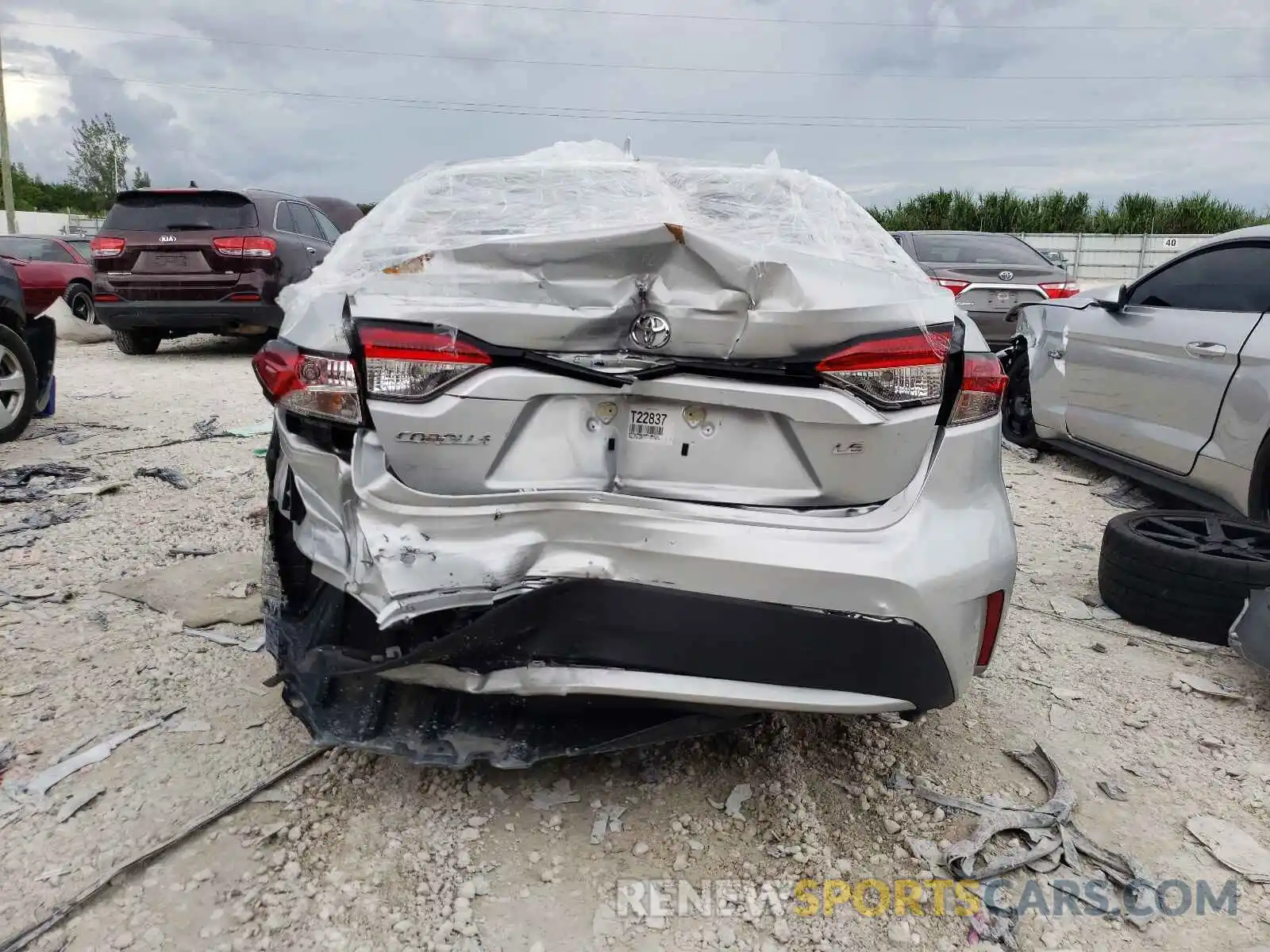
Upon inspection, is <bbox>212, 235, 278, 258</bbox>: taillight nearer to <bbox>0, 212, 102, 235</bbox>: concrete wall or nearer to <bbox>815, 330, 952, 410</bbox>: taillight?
<bbox>815, 330, 952, 410</bbox>: taillight

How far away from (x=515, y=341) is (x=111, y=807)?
5.17 ft

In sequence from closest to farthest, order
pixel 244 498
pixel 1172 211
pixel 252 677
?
pixel 252 677, pixel 244 498, pixel 1172 211

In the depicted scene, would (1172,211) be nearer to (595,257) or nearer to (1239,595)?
(1239,595)

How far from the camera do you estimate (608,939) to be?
1995 millimetres

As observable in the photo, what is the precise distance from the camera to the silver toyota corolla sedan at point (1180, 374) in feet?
13.9

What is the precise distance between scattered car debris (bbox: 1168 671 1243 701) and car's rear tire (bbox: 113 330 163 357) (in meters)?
10.5

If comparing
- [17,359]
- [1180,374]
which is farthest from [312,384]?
[17,359]

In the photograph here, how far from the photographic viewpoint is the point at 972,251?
378 inches

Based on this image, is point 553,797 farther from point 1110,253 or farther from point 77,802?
point 1110,253

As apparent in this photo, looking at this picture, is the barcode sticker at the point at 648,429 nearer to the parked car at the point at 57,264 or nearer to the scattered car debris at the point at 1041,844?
the scattered car debris at the point at 1041,844

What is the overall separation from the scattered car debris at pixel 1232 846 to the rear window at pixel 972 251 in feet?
24.9

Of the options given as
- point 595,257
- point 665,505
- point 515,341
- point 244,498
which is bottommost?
point 244,498

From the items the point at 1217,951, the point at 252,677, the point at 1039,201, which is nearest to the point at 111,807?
the point at 252,677

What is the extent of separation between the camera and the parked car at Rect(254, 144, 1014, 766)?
202 centimetres
